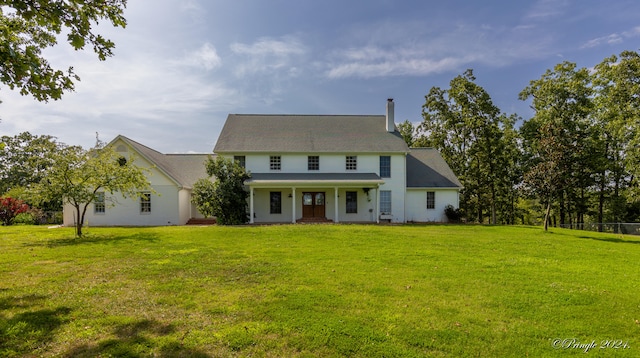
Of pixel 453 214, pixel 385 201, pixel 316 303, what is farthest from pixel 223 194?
pixel 453 214

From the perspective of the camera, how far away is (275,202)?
933 inches

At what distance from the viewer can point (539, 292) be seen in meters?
6.79

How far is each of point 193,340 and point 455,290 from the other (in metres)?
5.30

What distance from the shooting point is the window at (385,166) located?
24.6 metres

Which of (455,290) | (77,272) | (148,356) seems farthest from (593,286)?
(77,272)

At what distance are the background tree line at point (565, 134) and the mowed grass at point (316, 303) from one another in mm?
18234

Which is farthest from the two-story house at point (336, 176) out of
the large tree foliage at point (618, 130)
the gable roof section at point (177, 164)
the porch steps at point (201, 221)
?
the large tree foliage at point (618, 130)

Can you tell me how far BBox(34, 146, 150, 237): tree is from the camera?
14.7 metres

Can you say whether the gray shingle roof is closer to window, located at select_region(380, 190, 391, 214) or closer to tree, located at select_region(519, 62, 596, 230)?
window, located at select_region(380, 190, 391, 214)

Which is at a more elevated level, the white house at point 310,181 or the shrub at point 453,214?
the white house at point 310,181

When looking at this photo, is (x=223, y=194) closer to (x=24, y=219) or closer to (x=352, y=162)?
(x=352, y=162)

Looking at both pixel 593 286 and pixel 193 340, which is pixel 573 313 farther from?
pixel 193 340

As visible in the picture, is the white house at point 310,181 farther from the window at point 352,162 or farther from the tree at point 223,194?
the tree at point 223,194

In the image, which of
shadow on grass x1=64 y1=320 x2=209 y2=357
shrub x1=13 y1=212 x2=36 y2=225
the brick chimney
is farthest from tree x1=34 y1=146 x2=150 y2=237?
the brick chimney
